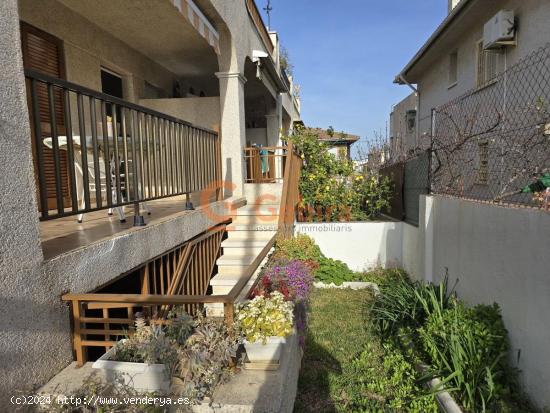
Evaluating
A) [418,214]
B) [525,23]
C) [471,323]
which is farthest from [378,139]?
[471,323]

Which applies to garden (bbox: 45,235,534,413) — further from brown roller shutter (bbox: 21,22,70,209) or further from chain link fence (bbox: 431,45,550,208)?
brown roller shutter (bbox: 21,22,70,209)

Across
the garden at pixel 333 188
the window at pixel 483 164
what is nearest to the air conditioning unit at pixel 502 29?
the garden at pixel 333 188

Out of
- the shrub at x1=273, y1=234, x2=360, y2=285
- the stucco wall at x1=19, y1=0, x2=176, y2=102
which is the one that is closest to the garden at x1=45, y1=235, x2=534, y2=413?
the shrub at x1=273, y1=234, x2=360, y2=285

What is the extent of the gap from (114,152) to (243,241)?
283 centimetres

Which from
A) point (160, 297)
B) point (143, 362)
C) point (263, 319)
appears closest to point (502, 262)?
point (263, 319)

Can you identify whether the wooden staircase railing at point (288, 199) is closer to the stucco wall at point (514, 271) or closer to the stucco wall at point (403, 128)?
the stucco wall at point (514, 271)

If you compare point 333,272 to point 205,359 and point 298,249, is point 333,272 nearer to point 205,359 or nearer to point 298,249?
point 298,249

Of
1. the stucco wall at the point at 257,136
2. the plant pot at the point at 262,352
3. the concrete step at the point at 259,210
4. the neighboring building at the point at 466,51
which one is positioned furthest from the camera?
the stucco wall at the point at 257,136

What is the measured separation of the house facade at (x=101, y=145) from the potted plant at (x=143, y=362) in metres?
0.35

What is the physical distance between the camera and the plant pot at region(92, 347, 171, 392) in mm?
1961

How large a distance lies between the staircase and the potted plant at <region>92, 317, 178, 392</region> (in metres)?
2.41

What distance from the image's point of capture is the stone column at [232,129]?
21.4 feet

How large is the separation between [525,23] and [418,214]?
3.67 metres

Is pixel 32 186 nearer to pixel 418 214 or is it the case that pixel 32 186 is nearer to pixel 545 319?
pixel 545 319
